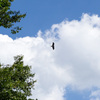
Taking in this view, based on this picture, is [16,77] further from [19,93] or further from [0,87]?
[0,87]

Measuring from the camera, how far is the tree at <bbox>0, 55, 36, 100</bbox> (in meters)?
21.9

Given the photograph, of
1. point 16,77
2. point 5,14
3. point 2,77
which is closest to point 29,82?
point 16,77

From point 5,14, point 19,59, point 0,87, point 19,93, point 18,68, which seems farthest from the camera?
point 19,59

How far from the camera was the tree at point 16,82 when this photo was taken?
72.0 ft

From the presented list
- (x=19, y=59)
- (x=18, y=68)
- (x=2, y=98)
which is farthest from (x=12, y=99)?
(x=19, y=59)

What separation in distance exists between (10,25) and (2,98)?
8.91 metres

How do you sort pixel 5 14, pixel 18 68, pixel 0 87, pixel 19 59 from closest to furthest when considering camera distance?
pixel 5 14, pixel 0 87, pixel 18 68, pixel 19 59

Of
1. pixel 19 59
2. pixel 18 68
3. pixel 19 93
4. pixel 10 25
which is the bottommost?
pixel 19 93

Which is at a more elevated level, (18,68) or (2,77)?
(18,68)

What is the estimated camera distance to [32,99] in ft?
102

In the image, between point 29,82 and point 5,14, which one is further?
point 29,82

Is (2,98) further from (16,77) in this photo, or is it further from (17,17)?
(17,17)

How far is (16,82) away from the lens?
24.2 meters

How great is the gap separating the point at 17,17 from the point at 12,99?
31.7 ft
